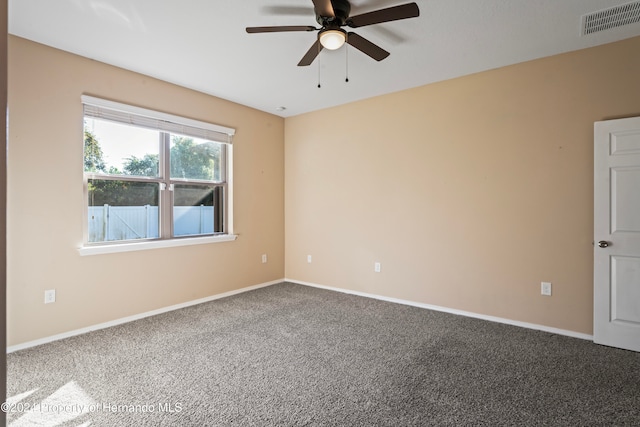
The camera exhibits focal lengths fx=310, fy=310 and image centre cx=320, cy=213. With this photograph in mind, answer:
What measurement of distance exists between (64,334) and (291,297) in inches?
92.9

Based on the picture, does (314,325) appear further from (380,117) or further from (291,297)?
(380,117)

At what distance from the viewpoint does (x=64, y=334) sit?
Result: 2826mm

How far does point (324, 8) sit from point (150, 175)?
265 cm

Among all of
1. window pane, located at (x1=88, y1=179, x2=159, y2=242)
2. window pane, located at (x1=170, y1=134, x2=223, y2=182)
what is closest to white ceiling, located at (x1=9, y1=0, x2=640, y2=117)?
window pane, located at (x1=170, y1=134, x2=223, y2=182)

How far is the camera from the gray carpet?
1776mm

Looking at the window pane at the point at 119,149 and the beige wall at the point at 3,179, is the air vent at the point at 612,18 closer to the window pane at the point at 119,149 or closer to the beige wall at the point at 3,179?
the beige wall at the point at 3,179

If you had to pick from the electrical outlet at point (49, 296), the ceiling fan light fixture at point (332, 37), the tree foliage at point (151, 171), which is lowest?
the electrical outlet at point (49, 296)

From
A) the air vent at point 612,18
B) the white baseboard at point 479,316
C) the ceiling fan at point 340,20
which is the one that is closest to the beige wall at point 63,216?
the ceiling fan at point 340,20

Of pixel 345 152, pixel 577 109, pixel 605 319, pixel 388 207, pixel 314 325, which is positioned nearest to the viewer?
pixel 605 319

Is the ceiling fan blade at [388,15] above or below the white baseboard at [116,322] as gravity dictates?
above

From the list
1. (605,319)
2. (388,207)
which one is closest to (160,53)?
(388,207)

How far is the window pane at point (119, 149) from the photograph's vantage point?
3059 mm

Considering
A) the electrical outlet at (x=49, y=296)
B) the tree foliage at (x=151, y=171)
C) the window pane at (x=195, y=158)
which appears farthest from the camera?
the window pane at (x=195, y=158)

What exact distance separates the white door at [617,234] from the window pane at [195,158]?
4.12m
